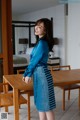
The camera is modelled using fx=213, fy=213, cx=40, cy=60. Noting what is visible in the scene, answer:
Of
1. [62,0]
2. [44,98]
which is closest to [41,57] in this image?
[44,98]

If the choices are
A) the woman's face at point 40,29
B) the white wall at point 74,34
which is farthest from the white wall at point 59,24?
the woman's face at point 40,29

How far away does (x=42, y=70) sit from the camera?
2.21 meters

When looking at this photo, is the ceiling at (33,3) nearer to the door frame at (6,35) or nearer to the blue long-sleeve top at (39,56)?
the door frame at (6,35)

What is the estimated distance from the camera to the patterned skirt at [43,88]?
221cm

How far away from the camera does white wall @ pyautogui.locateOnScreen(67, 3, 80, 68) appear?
221 inches

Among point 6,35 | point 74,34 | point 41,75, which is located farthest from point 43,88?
point 74,34

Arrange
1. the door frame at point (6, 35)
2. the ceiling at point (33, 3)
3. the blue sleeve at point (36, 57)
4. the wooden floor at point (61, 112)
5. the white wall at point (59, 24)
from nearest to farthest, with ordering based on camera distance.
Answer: the blue sleeve at point (36, 57), the wooden floor at point (61, 112), the door frame at point (6, 35), the ceiling at point (33, 3), the white wall at point (59, 24)

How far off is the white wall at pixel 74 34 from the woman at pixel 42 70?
3.53 meters

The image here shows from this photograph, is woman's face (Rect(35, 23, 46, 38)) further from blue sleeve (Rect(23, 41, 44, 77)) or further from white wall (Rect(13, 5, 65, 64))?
white wall (Rect(13, 5, 65, 64))

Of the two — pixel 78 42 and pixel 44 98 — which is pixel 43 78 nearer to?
pixel 44 98

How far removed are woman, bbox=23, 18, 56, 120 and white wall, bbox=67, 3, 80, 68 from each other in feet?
11.6

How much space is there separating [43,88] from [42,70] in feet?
0.62

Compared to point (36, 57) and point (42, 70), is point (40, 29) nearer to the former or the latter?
point (36, 57)

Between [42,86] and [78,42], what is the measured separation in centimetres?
364
